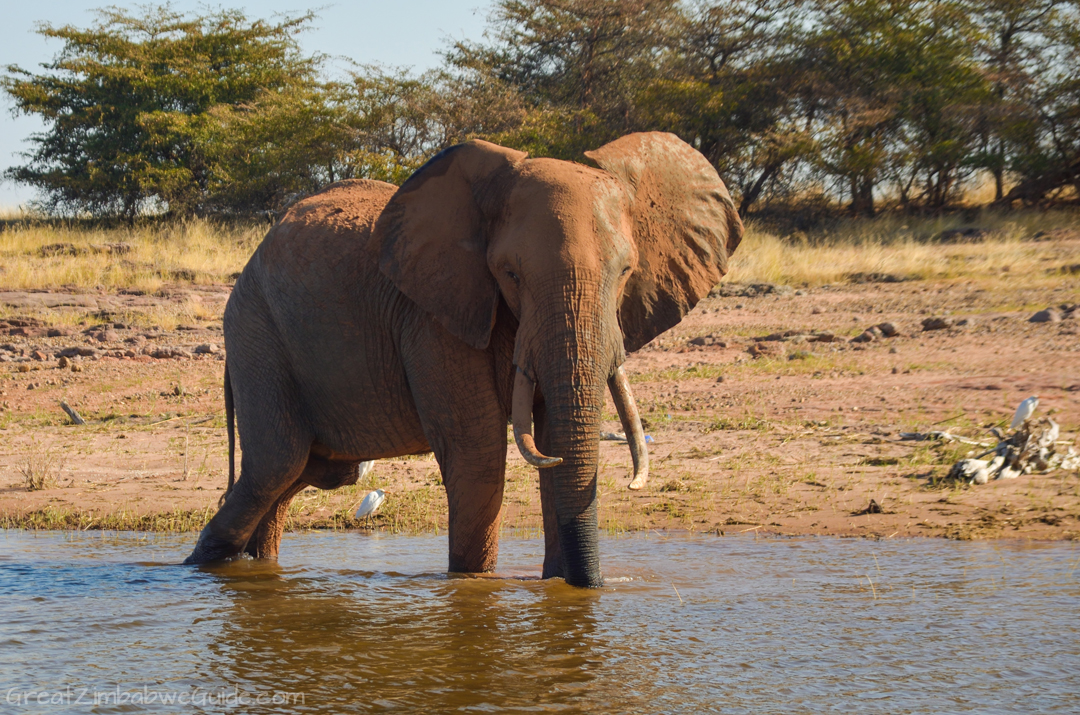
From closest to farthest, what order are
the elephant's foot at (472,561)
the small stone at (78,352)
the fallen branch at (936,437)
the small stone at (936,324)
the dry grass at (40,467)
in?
the elephant's foot at (472,561), the fallen branch at (936,437), the dry grass at (40,467), the small stone at (936,324), the small stone at (78,352)

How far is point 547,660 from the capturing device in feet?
14.4

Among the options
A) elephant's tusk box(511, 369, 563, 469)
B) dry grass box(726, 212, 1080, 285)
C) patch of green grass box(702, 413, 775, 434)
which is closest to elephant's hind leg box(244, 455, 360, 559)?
elephant's tusk box(511, 369, 563, 469)

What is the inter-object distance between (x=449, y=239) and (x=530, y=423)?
3.23 feet

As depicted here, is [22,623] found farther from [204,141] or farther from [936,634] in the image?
[204,141]

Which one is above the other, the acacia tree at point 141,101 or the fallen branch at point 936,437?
the acacia tree at point 141,101

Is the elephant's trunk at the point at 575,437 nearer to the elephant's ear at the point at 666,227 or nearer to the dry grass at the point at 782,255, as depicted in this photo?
the elephant's ear at the point at 666,227

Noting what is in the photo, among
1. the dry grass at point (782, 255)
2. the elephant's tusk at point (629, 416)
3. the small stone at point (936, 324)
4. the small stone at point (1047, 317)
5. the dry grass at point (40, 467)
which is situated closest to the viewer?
the elephant's tusk at point (629, 416)

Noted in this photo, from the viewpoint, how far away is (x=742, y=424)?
9.34m

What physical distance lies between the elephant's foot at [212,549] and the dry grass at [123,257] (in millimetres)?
11642

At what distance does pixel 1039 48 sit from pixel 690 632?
23815 millimetres

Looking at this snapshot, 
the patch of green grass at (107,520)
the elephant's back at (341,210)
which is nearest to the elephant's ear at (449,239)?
the elephant's back at (341,210)

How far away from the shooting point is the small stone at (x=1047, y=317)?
468 inches

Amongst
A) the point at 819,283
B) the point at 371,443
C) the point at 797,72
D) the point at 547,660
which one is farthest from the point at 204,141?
the point at 547,660

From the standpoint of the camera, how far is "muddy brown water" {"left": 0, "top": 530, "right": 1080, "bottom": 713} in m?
3.95
